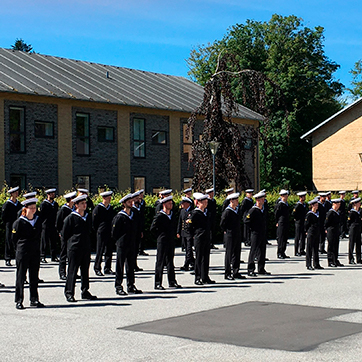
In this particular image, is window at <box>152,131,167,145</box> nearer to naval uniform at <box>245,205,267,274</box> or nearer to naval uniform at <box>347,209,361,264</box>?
naval uniform at <box>347,209,361,264</box>

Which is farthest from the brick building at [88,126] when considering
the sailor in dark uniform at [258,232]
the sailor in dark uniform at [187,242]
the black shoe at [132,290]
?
the black shoe at [132,290]

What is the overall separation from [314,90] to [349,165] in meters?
13.4

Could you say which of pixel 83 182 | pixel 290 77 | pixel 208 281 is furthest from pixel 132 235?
pixel 290 77

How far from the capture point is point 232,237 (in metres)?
14.6

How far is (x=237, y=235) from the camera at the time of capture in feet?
48.3

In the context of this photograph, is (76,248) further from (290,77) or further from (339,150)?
(290,77)

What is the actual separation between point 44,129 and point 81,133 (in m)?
2.17

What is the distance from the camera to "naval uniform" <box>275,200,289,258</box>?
19.4 metres

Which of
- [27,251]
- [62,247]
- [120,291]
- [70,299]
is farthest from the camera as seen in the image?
[62,247]

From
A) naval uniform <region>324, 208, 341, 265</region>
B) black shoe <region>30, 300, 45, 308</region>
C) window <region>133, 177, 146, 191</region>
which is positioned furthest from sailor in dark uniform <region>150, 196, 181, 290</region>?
window <region>133, 177, 146, 191</region>

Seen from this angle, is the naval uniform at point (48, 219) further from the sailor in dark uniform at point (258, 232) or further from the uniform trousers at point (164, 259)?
the uniform trousers at point (164, 259)

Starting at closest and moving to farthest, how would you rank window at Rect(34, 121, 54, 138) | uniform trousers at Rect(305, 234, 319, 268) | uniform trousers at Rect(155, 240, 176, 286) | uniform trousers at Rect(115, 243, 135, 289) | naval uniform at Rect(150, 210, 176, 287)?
uniform trousers at Rect(115, 243, 135, 289)
uniform trousers at Rect(155, 240, 176, 286)
naval uniform at Rect(150, 210, 176, 287)
uniform trousers at Rect(305, 234, 319, 268)
window at Rect(34, 121, 54, 138)

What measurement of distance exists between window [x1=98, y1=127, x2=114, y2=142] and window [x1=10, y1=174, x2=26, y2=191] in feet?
15.5

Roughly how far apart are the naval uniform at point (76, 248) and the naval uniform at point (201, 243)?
274cm
